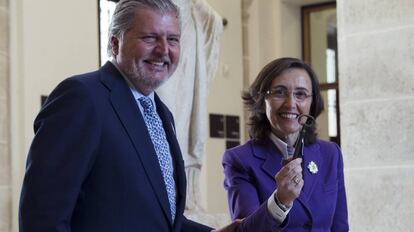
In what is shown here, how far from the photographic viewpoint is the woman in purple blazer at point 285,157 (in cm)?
288

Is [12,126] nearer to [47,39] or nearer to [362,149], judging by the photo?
[47,39]

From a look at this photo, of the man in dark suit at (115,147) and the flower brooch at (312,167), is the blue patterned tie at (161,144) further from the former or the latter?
the flower brooch at (312,167)

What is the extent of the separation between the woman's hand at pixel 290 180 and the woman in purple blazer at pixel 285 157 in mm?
191

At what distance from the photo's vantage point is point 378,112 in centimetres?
474

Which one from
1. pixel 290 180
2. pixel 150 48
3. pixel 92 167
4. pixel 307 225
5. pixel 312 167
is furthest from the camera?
pixel 312 167

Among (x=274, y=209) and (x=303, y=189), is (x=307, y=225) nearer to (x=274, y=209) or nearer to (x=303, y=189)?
(x=303, y=189)

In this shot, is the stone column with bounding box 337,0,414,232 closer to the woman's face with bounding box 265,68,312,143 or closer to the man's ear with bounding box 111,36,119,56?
the woman's face with bounding box 265,68,312,143

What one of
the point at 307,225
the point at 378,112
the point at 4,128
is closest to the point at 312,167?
the point at 307,225

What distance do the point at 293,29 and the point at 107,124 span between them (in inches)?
342

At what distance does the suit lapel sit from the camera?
7.39ft

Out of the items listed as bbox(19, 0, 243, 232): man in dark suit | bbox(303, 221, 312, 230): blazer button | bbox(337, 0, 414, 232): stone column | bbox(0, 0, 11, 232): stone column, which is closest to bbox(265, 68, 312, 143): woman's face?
bbox(303, 221, 312, 230): blazer button

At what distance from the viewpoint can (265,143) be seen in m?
3.04

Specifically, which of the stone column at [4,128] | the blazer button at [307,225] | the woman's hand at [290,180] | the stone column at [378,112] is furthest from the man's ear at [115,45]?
the stone column at [4,128]

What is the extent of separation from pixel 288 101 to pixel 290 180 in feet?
1.34
